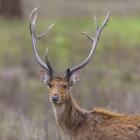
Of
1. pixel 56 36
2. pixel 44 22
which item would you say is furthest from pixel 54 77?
pixel 44 22

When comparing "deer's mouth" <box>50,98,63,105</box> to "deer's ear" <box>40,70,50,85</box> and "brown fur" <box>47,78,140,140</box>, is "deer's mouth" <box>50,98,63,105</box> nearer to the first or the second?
"brown fur" <box>47,78,140,140</box>

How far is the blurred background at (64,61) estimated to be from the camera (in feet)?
50.4

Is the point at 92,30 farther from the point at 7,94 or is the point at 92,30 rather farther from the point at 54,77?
the point at 54,77

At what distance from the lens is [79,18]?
33156 mm

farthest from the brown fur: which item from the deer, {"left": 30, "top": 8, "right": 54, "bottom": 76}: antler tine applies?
{"left": 30, "top": 8, "right": 54, "bottom": 76}: antler tine

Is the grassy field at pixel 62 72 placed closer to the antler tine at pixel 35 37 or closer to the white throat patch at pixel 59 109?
the white throat patch at pixel 59 109

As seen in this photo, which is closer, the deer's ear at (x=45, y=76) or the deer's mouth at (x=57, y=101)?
the deer's mouth at (x=57, y=101)

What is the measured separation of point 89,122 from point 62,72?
29.9 feet

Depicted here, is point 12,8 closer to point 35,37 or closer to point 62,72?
point 62,72

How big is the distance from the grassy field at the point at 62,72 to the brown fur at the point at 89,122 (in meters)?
1.01

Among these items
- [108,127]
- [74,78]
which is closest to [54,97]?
[74,78]

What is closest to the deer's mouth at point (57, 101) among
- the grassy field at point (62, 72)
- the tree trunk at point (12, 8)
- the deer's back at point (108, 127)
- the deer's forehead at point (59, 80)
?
the deer's forehead at point (59, 80)

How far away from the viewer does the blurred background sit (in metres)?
15.4

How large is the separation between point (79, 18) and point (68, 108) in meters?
21.4
